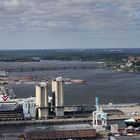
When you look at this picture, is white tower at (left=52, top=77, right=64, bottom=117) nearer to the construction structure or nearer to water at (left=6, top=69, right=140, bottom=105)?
the construction structure

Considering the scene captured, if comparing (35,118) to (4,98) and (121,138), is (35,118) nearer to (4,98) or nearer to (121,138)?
(4,98)

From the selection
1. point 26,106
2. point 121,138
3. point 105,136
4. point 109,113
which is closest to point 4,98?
point 26,106

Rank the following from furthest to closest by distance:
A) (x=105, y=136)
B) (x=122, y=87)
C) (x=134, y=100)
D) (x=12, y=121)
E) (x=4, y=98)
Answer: (x=122, y=87) < (x=134, y=100) < (x=4, y=98) < (x=12, y=121) < (x=105, y=136)

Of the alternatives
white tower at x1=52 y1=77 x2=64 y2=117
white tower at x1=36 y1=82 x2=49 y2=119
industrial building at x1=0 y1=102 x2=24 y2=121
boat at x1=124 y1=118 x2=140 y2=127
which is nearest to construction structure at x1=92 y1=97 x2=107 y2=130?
boat at x1=124 y1=118 x2=140 y2=127

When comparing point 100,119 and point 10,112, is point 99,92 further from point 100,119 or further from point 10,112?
point 100,119

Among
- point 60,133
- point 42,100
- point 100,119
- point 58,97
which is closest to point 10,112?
point 42,100

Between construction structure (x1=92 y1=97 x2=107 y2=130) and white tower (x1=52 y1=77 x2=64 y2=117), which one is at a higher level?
white tower (x1=52 y1=77 x2=64 y2=117)

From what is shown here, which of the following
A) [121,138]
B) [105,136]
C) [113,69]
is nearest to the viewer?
[121,138]

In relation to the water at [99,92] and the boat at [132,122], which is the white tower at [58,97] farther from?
the boat at [132,122]
